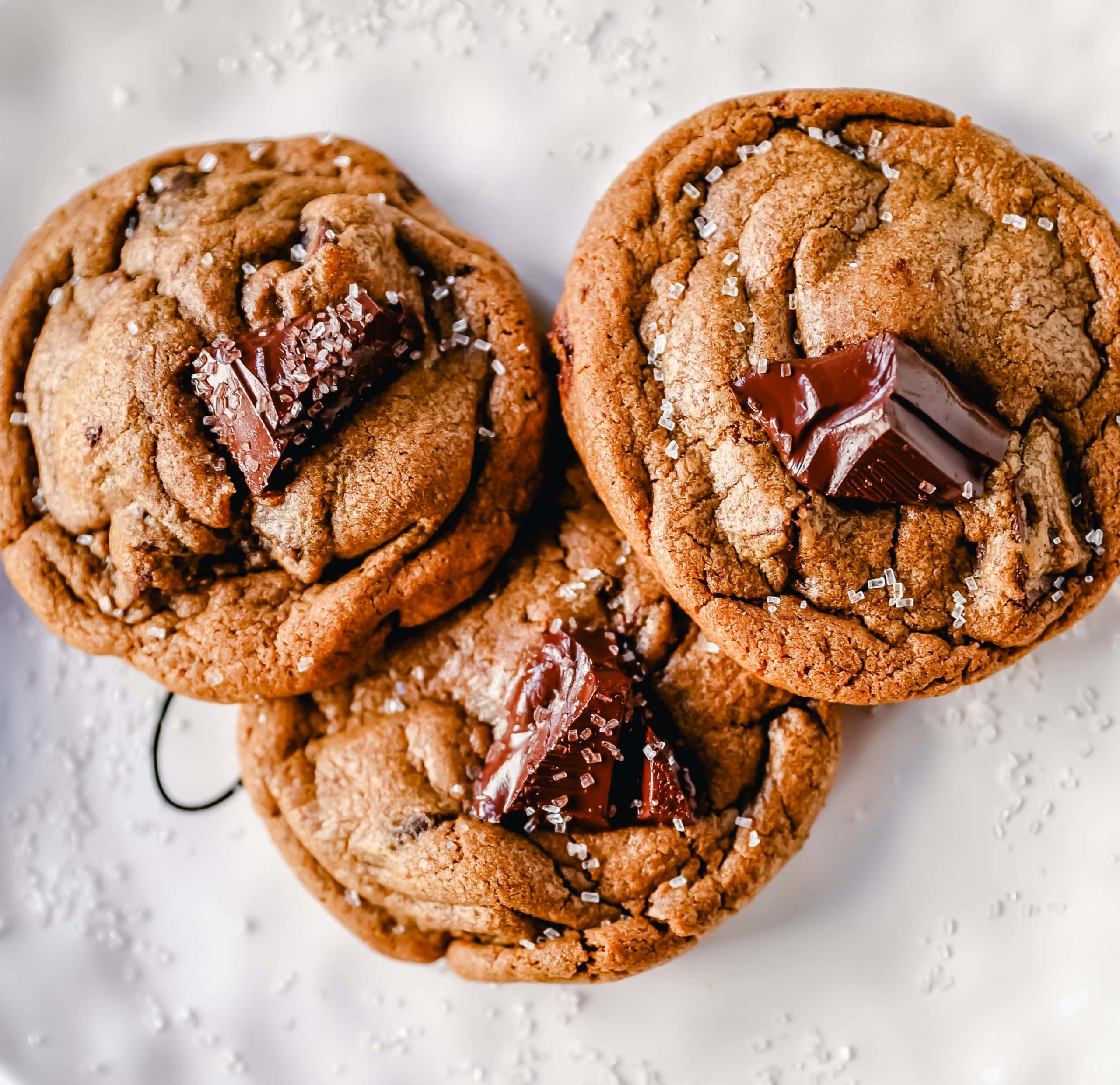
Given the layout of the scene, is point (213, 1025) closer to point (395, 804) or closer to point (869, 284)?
point (395, 804)

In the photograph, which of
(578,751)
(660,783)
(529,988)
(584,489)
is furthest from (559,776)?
(529,988)

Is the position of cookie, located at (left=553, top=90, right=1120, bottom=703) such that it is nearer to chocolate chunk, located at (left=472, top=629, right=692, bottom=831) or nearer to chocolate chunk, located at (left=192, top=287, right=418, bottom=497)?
chocolate chunk, located at (left=472, top=629, right=692, bottom=831)

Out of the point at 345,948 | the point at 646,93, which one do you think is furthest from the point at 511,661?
the point at 646,93

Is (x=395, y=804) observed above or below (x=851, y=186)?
below

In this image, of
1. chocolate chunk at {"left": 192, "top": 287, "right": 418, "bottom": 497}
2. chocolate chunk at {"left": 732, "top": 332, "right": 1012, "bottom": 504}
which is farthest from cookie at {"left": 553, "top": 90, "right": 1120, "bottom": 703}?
chocolate chunk at {"left": 192, "top": 287, "right": 418, "bottom": 497}

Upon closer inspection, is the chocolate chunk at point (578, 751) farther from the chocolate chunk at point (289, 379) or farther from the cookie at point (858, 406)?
the chocolate chunk at point (289, 379)

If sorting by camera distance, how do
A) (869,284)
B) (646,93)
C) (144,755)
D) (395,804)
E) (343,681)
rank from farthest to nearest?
1. (144,755)
2. (646,93)
3. (343,681)
4. (395,804)
5. (869,284)

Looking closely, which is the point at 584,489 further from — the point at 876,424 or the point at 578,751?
the point at 876,424
